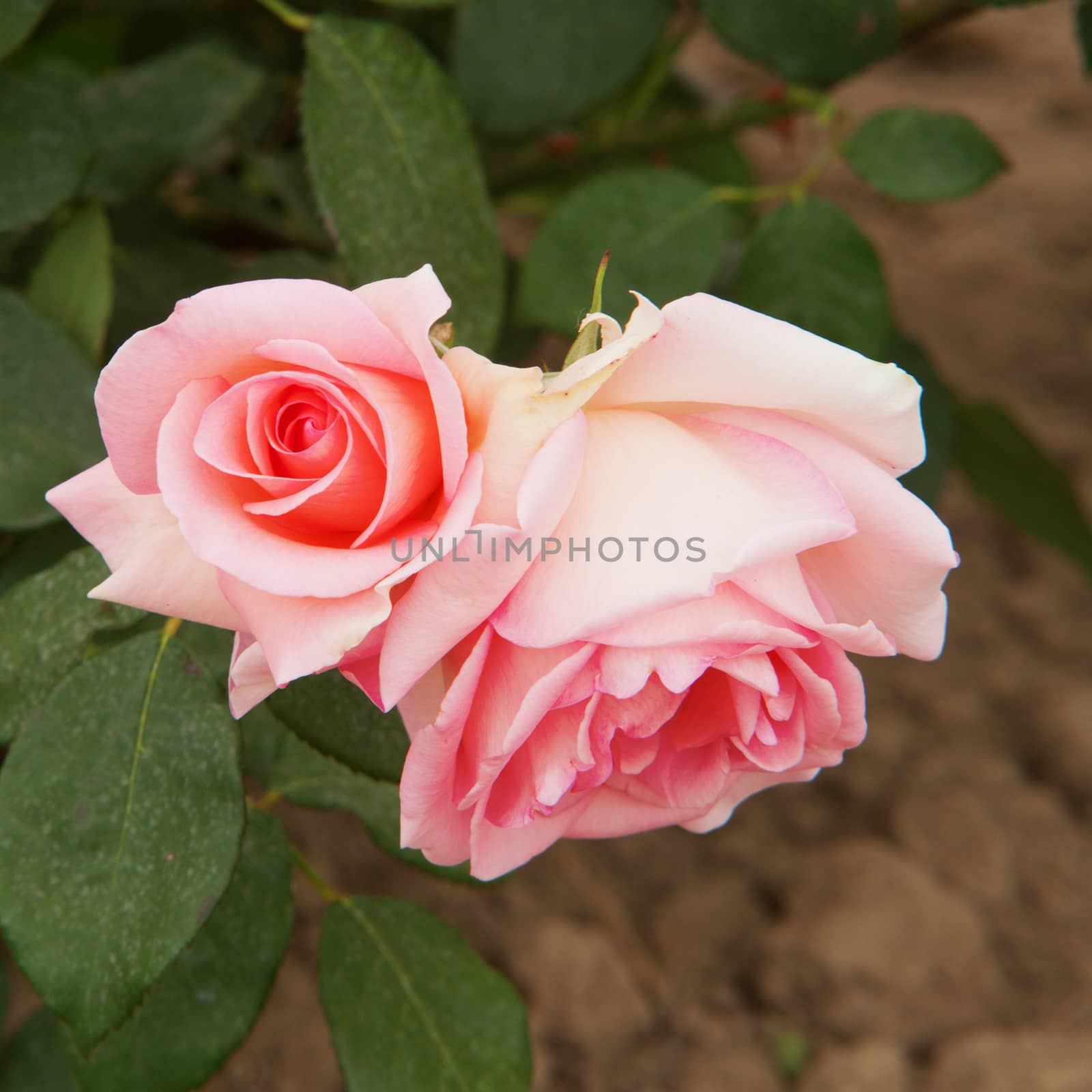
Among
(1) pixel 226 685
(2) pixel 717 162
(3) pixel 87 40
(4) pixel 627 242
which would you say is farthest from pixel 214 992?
(3) pixel 87 40

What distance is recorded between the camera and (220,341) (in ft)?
1.25

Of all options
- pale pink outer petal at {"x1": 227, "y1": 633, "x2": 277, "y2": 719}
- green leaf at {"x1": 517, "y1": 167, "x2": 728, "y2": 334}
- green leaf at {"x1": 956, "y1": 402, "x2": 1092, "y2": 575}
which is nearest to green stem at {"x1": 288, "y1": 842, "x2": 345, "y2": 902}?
pale pink outer petal at {"x1": 227, "y1": 633, "x2": 277, "y2": 719}

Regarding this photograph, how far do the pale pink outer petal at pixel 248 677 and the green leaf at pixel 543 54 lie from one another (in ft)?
1.83

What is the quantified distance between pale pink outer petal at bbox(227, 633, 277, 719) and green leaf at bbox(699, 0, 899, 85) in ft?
2.05

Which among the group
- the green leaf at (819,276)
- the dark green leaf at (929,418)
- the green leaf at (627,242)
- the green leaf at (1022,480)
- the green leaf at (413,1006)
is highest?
the green leaf at (627,242)

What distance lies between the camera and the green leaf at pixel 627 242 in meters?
0.73

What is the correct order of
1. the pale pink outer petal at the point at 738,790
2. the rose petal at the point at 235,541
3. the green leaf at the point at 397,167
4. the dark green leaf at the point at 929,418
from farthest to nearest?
the dark green leaf at the point at 929,418
the green leaf at the point at 397,167
the pale pink outer petal at the point at 738,790
the rose petal at the point at 235,541

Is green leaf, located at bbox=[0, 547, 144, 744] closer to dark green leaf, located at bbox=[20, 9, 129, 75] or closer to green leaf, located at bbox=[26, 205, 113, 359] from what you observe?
green leaf, located at bbox=[26, 205, 113, 359]

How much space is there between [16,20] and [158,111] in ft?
0.61

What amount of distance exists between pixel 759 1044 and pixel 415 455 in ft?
2.64

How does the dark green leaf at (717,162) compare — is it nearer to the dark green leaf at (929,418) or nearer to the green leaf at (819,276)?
the dark green leaf at (929,418)

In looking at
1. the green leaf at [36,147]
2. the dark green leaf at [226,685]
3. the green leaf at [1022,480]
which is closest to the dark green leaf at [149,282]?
the green leaf at [36,147]

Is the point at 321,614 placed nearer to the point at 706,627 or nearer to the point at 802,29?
the point at 706,627

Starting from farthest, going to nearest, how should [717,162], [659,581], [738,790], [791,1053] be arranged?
[717,162] < [791,1053] < [738,790] < [659,581]
